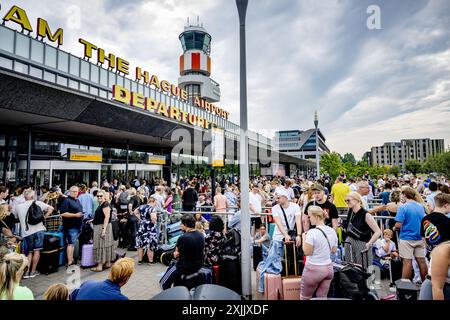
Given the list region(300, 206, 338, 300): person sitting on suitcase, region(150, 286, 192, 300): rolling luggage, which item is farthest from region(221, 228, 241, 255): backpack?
region(150, 286, 192, 300): rolling luggage

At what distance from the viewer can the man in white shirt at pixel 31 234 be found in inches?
221

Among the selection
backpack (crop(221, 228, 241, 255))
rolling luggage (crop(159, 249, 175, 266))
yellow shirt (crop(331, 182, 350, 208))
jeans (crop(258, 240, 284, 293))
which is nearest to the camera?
jeans (crop(258, 240, 284, 293))

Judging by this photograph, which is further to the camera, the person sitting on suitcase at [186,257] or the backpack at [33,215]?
the backpack at [33,215]

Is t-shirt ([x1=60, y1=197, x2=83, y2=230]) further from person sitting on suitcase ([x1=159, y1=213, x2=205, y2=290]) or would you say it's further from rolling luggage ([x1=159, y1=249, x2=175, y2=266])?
person sitting on suitcase ([x1=159, y1=213, x2=205, y2=290])

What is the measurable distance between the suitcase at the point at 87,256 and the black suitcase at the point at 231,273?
3.64 meters

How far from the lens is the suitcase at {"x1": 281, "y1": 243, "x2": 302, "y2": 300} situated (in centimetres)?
399

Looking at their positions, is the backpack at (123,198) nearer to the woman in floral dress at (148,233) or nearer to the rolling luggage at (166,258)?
the woman in floral dress at (148,233)

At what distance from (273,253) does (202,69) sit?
67.3m

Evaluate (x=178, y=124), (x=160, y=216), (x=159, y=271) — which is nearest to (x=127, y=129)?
(x=178, y=124)

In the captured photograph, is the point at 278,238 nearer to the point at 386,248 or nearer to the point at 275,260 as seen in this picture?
A: the point at 275,260

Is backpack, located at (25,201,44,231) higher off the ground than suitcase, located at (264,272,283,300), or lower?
higher

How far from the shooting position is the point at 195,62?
65.7m

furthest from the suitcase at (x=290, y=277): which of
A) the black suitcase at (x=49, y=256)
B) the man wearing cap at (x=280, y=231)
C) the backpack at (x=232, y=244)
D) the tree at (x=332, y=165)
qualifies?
the tree at (x=332, y=165)

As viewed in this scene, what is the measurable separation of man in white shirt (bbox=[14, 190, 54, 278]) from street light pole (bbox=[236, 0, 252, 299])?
4.76 m
